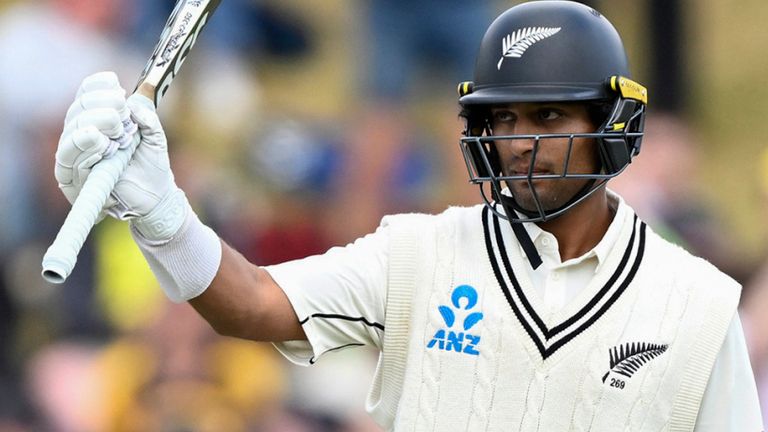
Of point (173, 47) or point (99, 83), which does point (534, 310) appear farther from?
point (99, 83)

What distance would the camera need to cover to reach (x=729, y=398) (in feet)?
10.1

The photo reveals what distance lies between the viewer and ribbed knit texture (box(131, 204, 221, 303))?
281cm

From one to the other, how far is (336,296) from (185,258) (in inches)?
16.1

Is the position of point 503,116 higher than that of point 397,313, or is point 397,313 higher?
point 503,116

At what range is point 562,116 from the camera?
3.16 m

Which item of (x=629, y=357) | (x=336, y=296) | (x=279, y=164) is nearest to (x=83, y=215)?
(x=336, y=296)

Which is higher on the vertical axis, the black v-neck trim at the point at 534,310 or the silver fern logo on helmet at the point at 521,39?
the silver fern logo on helmet at the point at 521,39

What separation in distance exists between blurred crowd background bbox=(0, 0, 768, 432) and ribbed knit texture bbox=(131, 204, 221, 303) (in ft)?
8.99

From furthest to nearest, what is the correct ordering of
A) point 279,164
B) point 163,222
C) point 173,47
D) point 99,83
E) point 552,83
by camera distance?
point 279,164 → point 552,83 → point 173,47 → point 163,222 → point 99,83

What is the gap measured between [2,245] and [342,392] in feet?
5.42

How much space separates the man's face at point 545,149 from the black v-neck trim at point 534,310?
0.47ft

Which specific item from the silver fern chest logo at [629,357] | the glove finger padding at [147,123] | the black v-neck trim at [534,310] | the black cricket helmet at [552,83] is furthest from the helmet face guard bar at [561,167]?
the glove finger padding at [147,123]

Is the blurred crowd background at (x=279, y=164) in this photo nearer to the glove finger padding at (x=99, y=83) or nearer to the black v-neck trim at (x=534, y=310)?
the black v-neck trim at (x=534, y=310)

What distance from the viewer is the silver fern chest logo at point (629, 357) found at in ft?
9.86
